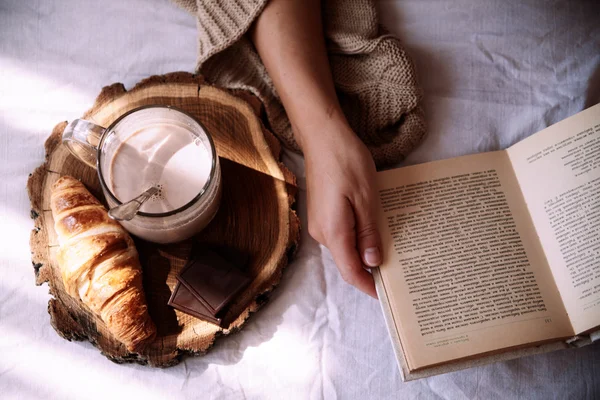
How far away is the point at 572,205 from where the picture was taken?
2.25 feet

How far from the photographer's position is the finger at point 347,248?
2.15 feet

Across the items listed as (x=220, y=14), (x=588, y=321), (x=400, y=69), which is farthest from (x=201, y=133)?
(x=588, y=321)

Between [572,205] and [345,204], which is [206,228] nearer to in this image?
[345,204]

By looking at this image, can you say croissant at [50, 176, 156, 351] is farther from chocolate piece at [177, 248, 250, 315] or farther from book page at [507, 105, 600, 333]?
book page at [507, 105, 600, 333]

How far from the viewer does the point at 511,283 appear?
0.68m

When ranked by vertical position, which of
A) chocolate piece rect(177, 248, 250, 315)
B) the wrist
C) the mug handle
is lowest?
chocolate piece rect(177, 248, 250, 315)

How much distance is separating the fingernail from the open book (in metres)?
0.02

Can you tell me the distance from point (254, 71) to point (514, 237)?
0.52m

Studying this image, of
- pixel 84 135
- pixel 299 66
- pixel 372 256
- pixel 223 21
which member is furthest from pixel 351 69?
pixel 84 135

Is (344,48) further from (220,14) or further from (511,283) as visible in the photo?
(511,283)

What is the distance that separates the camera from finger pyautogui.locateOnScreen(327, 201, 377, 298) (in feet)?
2.15

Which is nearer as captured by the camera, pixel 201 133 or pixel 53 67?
pixel 201 133

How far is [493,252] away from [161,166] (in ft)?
1.69

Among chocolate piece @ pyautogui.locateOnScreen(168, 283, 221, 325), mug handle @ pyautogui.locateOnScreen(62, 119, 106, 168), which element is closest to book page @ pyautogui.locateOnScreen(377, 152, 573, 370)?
chocolate piece @ pyautogui.locateOnScreen(168, 283, 221, 325)
